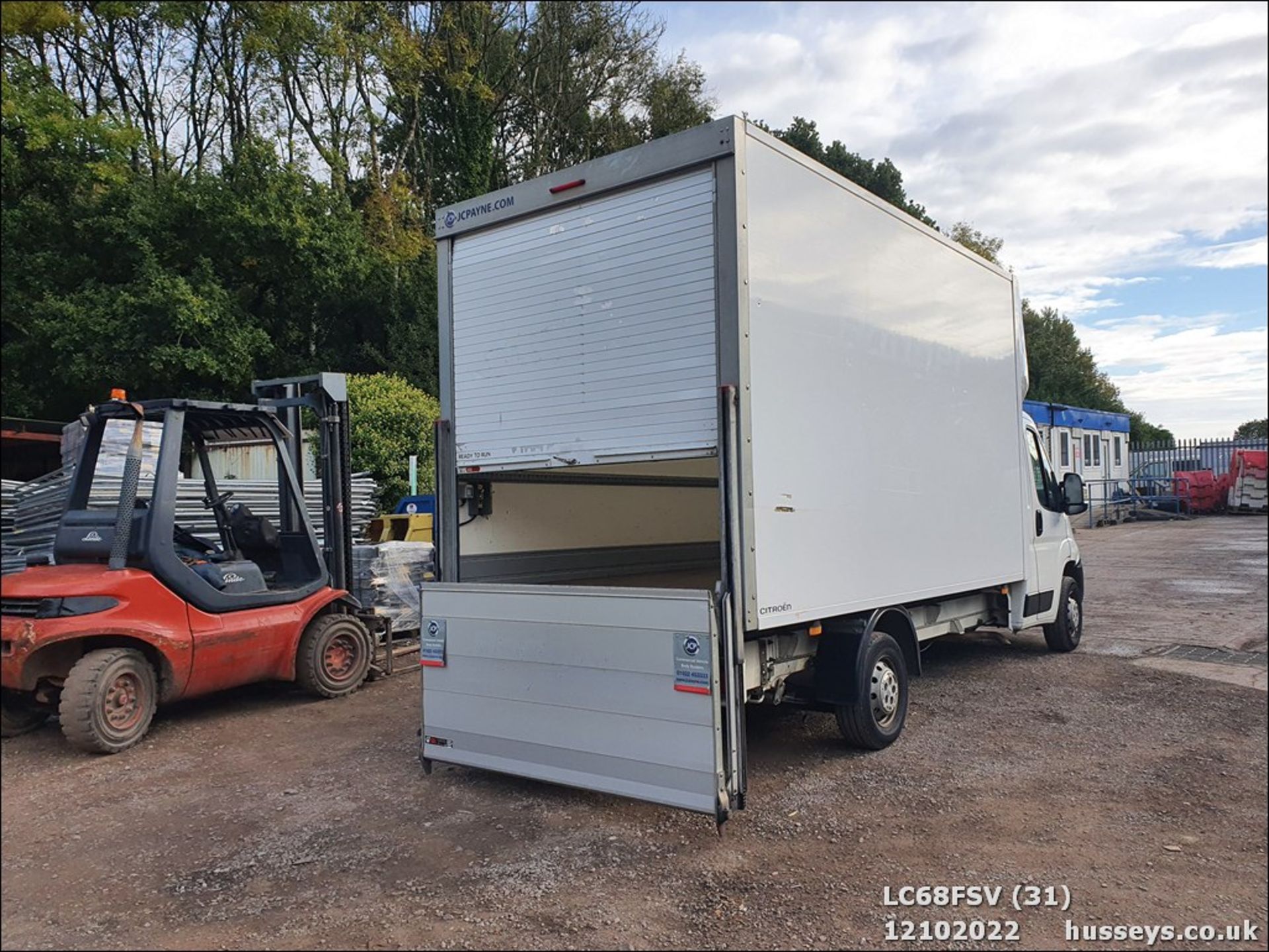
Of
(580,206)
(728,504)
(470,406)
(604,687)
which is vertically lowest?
(604,687)

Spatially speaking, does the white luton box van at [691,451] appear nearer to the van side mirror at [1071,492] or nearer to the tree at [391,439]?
the van side mirror at [1071,492]

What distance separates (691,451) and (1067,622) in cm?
606

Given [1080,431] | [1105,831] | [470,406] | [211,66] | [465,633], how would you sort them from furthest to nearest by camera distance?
[1080,431] → [470,406] → [465,633] → [1105,831] → [211,66]

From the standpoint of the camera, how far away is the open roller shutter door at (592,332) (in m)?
4.54

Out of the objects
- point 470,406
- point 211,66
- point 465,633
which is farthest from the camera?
point 470,406

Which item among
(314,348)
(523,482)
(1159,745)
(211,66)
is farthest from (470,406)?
(314,348)

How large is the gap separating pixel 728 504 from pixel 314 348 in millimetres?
17908

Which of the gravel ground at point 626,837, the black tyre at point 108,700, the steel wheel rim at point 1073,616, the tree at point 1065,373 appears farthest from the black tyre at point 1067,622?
the tree at point 1065,373

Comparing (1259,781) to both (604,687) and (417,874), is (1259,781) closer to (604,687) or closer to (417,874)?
(604,687)

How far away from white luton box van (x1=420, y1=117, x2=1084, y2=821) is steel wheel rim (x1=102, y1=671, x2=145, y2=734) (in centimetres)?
225

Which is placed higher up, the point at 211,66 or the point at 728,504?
the point at 211,66

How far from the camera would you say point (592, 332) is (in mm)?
4926

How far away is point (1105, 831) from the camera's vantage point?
4344 millimetres

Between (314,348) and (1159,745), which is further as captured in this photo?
(314,348)
